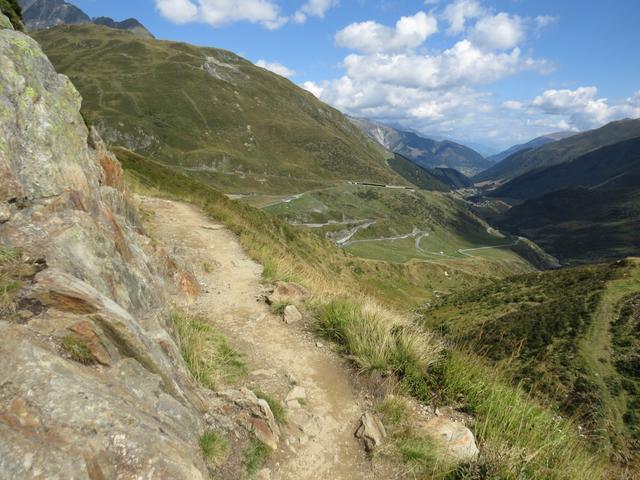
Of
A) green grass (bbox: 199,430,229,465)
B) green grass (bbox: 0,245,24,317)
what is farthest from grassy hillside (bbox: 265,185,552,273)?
green grass (bbox: 0,245,24,317)

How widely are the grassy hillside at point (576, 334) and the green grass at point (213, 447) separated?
14.1 meters

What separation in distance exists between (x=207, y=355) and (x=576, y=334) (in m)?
42.9

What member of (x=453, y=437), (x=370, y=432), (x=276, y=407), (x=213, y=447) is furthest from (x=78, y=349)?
(x=453, y=437)

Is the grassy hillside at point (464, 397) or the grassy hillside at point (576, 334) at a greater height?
the grassy hillside at point (464, 397)

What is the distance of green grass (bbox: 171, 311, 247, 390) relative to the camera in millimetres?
6539

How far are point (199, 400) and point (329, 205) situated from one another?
175925 millimetres

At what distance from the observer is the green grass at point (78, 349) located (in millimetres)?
4246

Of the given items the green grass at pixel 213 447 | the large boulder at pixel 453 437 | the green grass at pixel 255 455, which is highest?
the green grass at pixel 213 447

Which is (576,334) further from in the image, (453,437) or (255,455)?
(255,455)

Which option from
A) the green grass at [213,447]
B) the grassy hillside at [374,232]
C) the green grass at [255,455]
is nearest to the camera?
the green grass at [213,447]

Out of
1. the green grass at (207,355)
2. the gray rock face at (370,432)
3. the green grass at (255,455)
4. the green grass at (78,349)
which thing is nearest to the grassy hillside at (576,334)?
the gray rock face at (370,432)

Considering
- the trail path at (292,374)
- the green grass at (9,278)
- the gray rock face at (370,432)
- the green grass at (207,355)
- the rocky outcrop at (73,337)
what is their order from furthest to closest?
1. the green grass at (207,355)
2. the gray rock face at (370,432)
3. the trail path at (292,374)
4. the green grass at (9,278)
5. the rocky outcrop at (73,337)

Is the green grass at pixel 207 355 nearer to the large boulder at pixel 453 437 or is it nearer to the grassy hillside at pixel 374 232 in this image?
Answer: the large boulder at pixel 453 437

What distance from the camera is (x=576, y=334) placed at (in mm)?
39031
